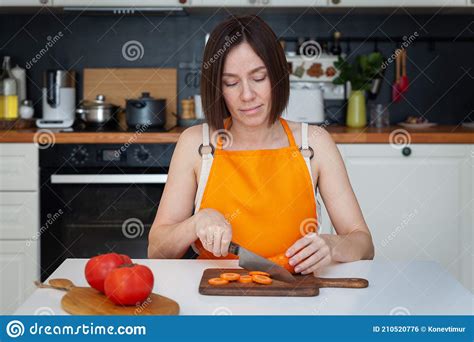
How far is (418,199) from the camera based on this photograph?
3.13m

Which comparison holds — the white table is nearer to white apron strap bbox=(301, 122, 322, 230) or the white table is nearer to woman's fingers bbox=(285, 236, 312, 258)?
woman's fingers bbox=(285, 236, 312, 258)

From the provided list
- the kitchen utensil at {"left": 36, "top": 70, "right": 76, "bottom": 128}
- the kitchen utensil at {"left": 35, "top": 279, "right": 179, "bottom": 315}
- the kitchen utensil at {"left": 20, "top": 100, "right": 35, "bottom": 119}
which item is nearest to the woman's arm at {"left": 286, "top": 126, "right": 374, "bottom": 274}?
the kitchen utensil at {"left": 35, "top": 279, "right": 179, "bottom": 315}

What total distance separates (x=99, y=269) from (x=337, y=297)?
0.43 metres

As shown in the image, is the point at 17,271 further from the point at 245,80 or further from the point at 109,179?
the point at 245,80

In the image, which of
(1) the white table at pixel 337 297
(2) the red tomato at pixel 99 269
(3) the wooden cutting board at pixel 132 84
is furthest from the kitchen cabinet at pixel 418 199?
(2) the red tomato at pixel 99 269

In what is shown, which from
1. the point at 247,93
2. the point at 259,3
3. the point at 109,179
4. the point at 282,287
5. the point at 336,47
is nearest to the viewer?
the point at 282,287

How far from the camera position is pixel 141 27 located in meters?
3.62

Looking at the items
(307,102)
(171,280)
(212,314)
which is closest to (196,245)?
(171,280)

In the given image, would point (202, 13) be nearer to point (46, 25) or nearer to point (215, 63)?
point (46, 25)

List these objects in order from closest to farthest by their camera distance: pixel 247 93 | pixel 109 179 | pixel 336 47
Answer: pixel 247 93, pixel 109 179, pixel 336 47

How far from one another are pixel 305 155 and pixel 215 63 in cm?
34

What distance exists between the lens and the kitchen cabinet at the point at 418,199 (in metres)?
3.11

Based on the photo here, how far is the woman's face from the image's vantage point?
174 cm

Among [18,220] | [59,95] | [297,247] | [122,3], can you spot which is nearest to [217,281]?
[297,247]
